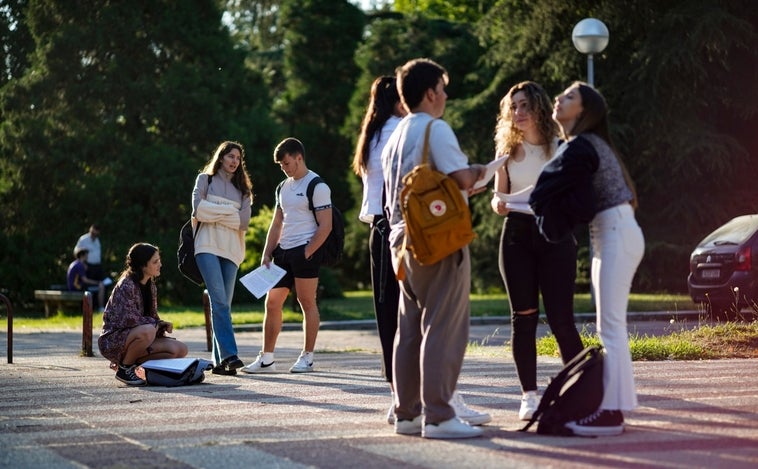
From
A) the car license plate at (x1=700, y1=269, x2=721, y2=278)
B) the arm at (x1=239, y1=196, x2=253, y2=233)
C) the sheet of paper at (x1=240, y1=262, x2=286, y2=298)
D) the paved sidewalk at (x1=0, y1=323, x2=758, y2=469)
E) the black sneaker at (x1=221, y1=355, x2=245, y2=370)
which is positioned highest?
the arm at (x1=239, y1=196, x2=253, y2=233)

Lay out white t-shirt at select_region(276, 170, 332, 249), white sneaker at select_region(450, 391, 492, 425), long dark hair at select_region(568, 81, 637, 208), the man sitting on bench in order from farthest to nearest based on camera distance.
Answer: the man sitting on bench, white t-shirt at select_region(276, 170, 332, 249), white sneaker at select_region(450, 391, 492, 425), long dark hair at select_region(568, 81, 637, 208)

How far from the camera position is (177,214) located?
35.6 m

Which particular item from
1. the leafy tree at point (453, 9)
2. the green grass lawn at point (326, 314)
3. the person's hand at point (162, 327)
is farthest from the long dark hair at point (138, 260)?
the leafy tree at point (453, 9)

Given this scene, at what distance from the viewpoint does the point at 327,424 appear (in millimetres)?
8047

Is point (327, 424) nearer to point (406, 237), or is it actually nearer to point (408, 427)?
point (408, 427)

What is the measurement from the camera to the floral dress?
37.0ft

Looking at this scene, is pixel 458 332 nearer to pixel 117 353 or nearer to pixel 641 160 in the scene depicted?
pixel 117 353

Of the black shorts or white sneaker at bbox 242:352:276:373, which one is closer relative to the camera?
the black shorts

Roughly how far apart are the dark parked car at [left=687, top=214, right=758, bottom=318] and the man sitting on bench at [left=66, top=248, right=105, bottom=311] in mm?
13396

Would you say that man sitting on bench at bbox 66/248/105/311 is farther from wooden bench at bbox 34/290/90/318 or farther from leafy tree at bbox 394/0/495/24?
leafy tree at bbox 394/0/495/24

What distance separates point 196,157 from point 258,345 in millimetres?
19582

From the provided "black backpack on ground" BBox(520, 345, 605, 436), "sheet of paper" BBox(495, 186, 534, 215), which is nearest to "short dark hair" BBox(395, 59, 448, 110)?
"sheet of paper" BBox(495, 186, 534, 215)

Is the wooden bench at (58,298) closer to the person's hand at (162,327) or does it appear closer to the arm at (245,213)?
the arm at (245,213)

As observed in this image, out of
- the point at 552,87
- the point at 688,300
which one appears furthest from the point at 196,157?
the point at 688,300
